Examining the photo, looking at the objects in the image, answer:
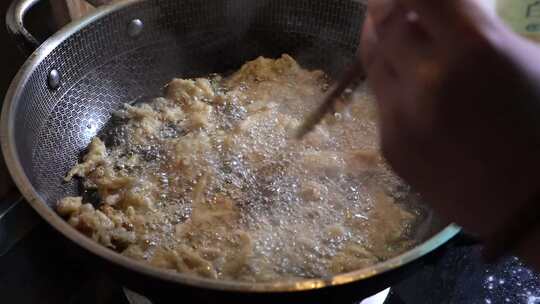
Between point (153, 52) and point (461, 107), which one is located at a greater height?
point (461, 107)

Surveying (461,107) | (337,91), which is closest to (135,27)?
(337,91)

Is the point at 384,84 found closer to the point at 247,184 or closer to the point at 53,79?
the point at 247,184

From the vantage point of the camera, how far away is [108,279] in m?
1.12

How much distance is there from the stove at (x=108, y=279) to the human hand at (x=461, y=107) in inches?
14.6

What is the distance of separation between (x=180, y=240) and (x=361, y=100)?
52cm

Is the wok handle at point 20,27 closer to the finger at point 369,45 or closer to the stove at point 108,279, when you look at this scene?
the stove at point 108,279

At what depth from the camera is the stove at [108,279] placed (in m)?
0.99

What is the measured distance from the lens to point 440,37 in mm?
497

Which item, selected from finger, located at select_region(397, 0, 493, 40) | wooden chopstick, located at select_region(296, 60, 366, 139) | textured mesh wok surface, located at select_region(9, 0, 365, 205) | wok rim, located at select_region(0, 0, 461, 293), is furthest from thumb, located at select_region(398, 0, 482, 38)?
textured mesh wok surface, located at select_region(9, 0, 365, 205)

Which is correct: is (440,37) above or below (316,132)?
above

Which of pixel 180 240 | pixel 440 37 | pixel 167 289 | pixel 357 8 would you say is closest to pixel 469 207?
pixel 440 37

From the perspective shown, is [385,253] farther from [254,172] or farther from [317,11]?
[317,11]

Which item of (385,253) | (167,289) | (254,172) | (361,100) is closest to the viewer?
(167,289)

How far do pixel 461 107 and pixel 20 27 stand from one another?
0.82 meters
